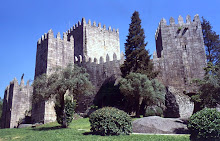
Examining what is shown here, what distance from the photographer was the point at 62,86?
61.2ft

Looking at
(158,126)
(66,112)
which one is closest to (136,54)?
(66,112)

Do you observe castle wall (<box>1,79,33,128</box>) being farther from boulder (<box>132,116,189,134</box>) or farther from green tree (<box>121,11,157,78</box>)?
boulder (<box>132,116,189,134</box>)

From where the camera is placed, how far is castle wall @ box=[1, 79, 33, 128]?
35.0 metres

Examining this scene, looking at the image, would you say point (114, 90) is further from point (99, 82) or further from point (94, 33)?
point (94, 33)

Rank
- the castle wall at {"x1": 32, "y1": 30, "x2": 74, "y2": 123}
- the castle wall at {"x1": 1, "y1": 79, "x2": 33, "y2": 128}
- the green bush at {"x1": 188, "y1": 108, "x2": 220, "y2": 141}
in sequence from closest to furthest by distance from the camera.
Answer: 1. the green bush at {"x1": 188, "y1": 108, "x2": 220, "y2": 141}
2. the castle wall at {"x1": 32, "y1": 30, "x2": 74, "y2": 123}
3. the castle wall at {"x1": 1, "y1": 79, "x2": 33, "y2": 128}

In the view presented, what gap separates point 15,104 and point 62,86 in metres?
20.3

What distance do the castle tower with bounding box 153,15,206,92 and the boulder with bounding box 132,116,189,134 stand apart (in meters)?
12.4

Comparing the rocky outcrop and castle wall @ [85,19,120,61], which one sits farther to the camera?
castle wall @ [85,19,120,61]

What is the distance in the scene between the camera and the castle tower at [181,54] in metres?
27.1

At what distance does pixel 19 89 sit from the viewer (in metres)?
36.8

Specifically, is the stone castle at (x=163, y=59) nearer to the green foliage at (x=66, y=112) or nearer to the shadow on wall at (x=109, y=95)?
the shadow on wall at (x=109, y=95)

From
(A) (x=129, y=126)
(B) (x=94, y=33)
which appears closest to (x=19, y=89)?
(B) (x=94, y=33)

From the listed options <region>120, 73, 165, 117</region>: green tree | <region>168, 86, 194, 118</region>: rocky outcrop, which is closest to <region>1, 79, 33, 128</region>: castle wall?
<region>120, 73, 165, 117</region>: green tree

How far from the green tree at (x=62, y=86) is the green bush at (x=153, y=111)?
568cm
